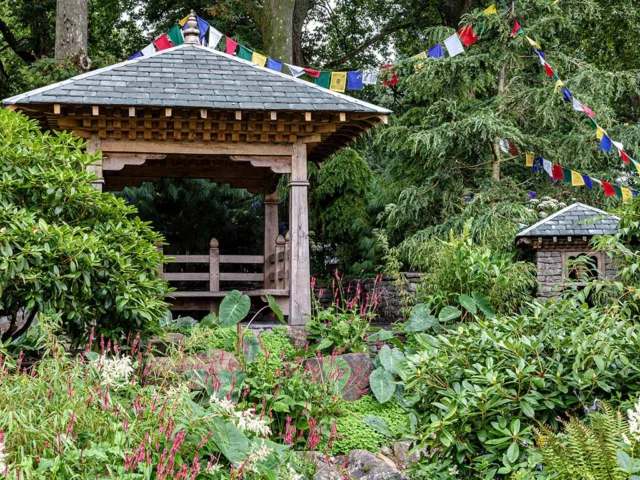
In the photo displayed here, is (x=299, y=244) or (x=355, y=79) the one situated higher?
(x=355, y=79)

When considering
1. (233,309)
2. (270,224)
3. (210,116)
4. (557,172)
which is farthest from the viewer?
(557,172)

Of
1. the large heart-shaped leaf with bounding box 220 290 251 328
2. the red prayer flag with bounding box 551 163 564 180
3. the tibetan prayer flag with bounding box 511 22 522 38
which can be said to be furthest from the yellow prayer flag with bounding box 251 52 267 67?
the large heart-shaped leaf with bounding box 220 290 251 328

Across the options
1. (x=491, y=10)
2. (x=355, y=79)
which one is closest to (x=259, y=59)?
(x=355, y=79)

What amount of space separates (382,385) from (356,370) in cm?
35

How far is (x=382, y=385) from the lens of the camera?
→ 7219 mm

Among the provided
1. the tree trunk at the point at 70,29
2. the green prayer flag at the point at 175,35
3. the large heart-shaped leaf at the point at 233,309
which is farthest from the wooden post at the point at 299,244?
the tree trunk at the point at 70,29

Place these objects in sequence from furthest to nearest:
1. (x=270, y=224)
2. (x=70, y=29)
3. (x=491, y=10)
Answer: (x=70, y=29) → (x=491, y=10) → (x=270, y=224)

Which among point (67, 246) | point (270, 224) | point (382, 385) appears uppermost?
point (270, 224)

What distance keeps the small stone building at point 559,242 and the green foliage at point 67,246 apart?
21.7ft

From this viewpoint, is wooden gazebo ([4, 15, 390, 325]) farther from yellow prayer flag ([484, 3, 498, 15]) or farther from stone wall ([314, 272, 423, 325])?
yellow prayer flag ([484, 3, 498, 15])

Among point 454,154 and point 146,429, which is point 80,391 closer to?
point 146,429

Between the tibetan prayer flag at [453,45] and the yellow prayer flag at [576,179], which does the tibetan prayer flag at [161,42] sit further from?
the yellow prayer flag at [576,179]

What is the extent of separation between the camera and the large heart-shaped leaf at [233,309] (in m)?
7.78

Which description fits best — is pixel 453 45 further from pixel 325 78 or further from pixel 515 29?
pixel 325 78
